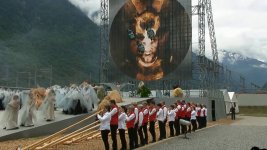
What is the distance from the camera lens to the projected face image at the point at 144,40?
120ft

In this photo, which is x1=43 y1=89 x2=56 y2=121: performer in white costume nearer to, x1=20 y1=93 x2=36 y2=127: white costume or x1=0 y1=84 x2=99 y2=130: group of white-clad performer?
x1=0 y1=84 x2=99 y2=130: group of white-clad performer

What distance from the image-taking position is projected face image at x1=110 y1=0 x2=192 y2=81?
3656 cm

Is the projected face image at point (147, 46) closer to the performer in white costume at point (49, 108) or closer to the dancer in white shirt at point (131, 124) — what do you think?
the performer in white costume at point (49, 108)

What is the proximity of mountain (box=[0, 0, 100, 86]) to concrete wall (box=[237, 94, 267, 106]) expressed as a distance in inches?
807

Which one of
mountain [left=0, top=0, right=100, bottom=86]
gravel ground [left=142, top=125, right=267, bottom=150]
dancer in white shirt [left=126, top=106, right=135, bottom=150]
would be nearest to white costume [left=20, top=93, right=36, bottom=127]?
dancer in white shirt [left=126, top=106, right=135, bottom=150]

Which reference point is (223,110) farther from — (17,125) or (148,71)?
(17,125)

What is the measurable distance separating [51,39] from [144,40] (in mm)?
57701

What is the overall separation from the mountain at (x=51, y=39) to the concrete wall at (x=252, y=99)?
20.5 meters

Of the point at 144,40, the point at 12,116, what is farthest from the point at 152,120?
the point at 144,40

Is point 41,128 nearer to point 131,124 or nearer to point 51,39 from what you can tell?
point 131,124

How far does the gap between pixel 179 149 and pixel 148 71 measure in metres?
22.0

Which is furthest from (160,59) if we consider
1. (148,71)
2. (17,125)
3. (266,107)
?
(266,107)

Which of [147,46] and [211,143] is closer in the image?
[211,143]

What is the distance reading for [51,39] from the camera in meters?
92.3
